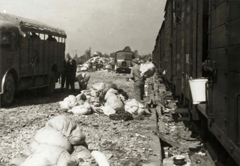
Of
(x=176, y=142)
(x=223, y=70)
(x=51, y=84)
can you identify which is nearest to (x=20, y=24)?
(x=51, y=84)

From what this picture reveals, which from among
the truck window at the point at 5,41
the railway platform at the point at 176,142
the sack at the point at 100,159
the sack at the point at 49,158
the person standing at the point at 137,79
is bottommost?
the railway platform at the point at 176,142

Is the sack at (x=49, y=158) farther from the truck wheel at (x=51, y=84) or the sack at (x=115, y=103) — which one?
the truck wheel at (x=51, y=84)

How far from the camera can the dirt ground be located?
6336mm

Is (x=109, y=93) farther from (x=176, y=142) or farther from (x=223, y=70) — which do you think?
(x=223, y=70)

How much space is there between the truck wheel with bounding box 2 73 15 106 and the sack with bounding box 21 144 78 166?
7.54 metres

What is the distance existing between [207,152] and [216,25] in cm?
267

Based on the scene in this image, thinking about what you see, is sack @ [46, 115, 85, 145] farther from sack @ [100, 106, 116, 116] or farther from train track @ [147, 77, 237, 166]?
sack @ [100, 106, 116, 116]

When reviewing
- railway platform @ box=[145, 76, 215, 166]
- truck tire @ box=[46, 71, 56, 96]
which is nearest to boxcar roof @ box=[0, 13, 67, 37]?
truck tire @ box=[46, 71, 56, 96]

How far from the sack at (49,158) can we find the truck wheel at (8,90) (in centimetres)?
754

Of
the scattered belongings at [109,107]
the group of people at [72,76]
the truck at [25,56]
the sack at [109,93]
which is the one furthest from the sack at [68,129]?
the group of people at [72,76]

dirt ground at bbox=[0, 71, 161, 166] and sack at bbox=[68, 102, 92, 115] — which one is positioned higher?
sack at bbox=[68, 102, 92, 115]

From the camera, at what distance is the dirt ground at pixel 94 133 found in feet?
20.8

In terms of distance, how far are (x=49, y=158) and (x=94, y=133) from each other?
12.6 feet

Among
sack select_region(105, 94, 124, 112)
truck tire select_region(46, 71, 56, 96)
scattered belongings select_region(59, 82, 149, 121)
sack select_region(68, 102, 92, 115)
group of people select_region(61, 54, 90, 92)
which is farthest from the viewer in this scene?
group of people select_region(61, 54, 90, 92)
